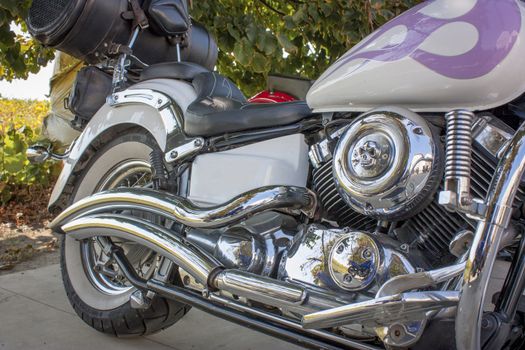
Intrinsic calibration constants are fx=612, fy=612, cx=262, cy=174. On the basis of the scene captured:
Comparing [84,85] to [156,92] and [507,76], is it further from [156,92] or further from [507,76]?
[507,76]

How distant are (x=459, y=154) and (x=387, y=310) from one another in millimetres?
419

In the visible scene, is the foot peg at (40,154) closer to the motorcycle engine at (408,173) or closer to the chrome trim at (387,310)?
the motorcycle engine at (408,173)

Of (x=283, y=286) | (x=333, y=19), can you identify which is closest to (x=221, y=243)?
(x=283, y=286)

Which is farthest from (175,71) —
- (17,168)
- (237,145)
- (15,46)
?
(17,168)

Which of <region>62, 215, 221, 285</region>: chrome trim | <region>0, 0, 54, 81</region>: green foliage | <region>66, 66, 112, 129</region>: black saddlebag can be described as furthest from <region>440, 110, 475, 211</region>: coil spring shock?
<region>0, 0, 54, 81</region>: green foliage

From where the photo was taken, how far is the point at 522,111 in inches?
66.2

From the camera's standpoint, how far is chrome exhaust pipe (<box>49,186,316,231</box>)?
1870 millimetres

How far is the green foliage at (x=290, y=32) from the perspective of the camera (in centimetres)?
431

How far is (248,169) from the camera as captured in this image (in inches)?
84.1

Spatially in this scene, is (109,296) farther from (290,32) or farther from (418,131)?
(290,32)

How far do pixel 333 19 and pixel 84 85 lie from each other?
2303 mm

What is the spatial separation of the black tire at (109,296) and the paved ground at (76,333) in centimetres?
8

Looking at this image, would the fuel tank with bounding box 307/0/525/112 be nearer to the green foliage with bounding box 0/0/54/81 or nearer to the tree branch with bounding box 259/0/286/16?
the green foliage with bounding box 0/0/54/81

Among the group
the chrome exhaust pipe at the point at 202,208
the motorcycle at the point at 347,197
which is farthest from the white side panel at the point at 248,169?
the chrome exhaust pipe at the point at 202,208
